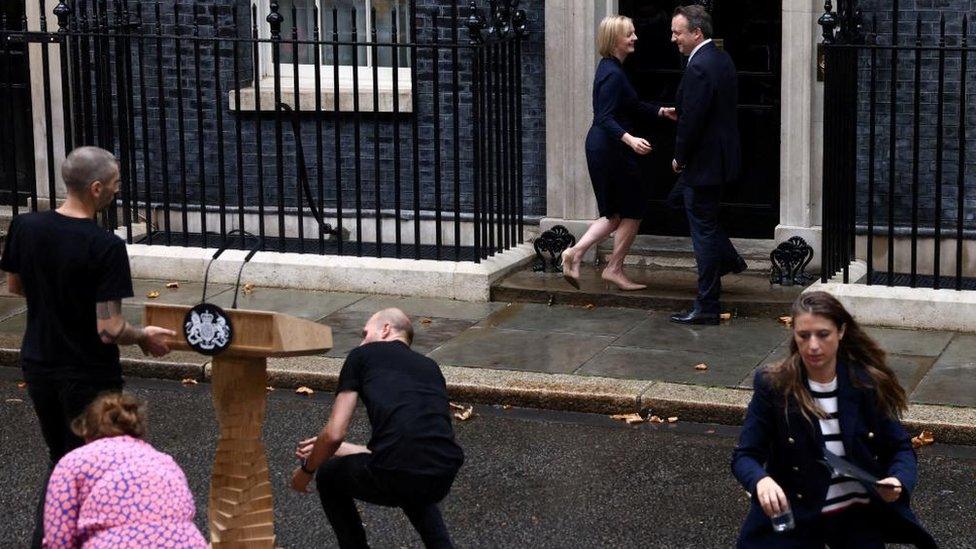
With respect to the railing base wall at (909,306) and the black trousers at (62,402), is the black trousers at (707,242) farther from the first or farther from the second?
the black trousers at (62,402)

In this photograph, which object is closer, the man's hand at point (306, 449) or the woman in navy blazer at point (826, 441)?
the woman in navy blazer at point (826, 441)

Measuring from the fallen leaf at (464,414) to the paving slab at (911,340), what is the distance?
236cm

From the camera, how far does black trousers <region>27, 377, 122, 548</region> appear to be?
6.12m

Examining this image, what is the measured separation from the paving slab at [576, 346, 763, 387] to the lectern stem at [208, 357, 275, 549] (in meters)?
3.22

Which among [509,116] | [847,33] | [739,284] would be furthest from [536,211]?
[847,33]

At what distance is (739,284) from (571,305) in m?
1.10

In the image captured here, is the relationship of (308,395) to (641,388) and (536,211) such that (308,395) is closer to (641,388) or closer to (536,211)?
(641,388)

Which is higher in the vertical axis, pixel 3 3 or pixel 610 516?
pixel 3 3

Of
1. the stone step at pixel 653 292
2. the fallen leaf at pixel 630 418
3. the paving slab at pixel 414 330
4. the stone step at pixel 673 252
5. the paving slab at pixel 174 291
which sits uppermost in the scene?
the stone step at pixel 673 252

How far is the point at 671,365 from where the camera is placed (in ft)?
30.0

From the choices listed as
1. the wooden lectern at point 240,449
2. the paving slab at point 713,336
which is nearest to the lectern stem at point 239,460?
the wooden lectern at point 240,449

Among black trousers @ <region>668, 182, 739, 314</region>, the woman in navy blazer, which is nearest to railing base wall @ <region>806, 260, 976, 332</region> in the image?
black trousers @ <region>668, 182, 739, 314</region>

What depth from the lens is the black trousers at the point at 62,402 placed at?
6.12 m

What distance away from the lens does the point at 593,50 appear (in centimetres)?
1148
